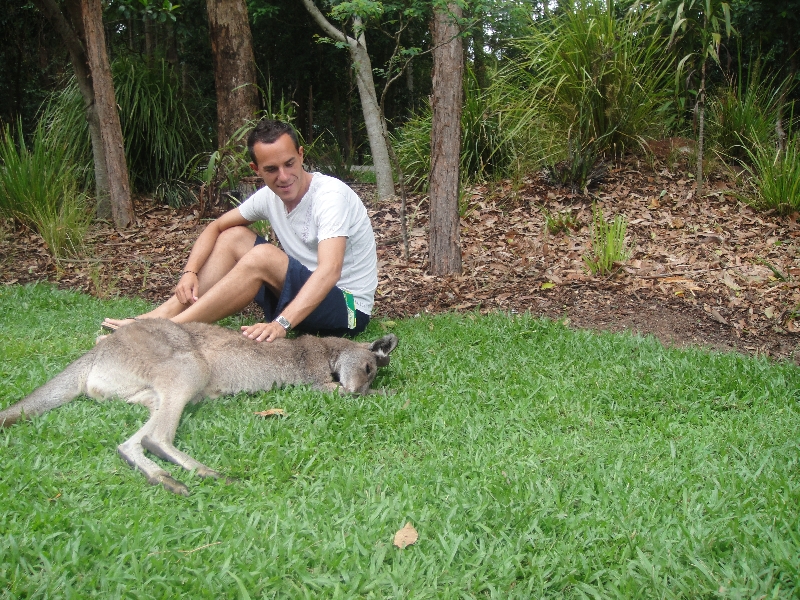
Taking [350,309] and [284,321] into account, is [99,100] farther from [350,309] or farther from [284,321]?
[284,321]

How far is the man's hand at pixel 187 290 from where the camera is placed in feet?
16.9

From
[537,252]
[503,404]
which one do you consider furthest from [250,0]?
[503,404]

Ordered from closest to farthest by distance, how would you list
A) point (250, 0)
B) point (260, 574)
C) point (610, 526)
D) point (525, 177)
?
point (260, 574), point (610, 526), point (525, 177), point (250, 0)

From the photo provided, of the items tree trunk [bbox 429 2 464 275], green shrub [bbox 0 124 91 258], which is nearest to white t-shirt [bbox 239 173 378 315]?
tree trunk [bbox 429 2 464 275]

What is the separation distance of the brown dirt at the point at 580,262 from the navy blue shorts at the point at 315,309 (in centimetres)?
114

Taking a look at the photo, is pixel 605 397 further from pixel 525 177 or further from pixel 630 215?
pixel 525 177

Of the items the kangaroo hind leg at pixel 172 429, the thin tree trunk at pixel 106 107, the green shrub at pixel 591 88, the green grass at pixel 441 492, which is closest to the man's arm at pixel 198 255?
the green grass at pixel 441 492

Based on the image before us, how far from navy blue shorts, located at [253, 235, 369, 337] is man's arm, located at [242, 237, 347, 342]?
347 millimetres

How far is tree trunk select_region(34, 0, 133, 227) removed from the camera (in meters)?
8.84

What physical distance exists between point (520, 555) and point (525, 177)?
7.90 meters

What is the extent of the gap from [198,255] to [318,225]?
1032 millimetres

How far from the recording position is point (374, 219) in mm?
9445

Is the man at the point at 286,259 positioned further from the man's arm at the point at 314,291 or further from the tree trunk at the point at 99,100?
the tree trunk at the point at 99,100

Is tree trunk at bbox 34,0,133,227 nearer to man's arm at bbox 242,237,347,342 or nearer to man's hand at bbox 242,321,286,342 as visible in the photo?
man's arm at bbox 242,237,347,342
